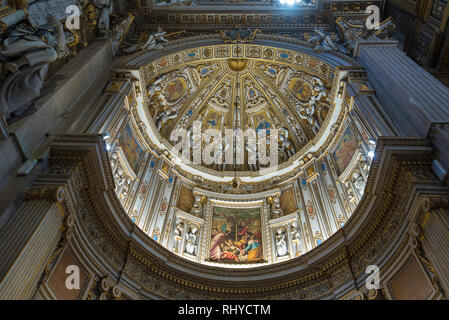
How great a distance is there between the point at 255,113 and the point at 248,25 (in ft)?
13.4

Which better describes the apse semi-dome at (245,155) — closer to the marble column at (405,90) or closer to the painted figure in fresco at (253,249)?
the painted figure in fresco at (253,249)

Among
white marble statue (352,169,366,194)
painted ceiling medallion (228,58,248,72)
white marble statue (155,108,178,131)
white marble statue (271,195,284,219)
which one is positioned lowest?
white marble statue (352,169,366,194)

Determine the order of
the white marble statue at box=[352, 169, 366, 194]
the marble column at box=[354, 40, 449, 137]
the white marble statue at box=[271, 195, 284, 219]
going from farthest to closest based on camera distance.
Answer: the white marble statue at box=[271, 195, 284, 219]
the white marble statue at box=[352, 169, 366, 194]
the marble column at box=[354, 40, 449, 137]

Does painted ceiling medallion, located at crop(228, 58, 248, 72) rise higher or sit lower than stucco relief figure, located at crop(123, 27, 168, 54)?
higher

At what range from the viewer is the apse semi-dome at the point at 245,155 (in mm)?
11502

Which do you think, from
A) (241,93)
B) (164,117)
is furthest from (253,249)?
(241,93)

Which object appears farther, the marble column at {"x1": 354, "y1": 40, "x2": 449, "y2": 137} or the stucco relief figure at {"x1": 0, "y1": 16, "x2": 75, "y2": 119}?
the marble column at {"x1": 354, "y1": 40, "x2": 449, "y2": 137}

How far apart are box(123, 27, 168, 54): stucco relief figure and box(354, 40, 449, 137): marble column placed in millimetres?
7872

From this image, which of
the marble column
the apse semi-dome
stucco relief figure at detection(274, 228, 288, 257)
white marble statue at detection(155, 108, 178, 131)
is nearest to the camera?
the marble column

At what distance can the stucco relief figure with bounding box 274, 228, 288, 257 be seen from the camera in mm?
11924

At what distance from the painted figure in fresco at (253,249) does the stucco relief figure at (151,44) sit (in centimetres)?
838

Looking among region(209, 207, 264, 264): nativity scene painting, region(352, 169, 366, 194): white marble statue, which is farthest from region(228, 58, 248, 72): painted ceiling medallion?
region(352, 169, 366, 194): white marble statue

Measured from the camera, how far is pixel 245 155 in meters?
16.1

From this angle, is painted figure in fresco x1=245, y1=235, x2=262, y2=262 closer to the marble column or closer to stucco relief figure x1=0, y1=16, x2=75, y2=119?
the marble column
